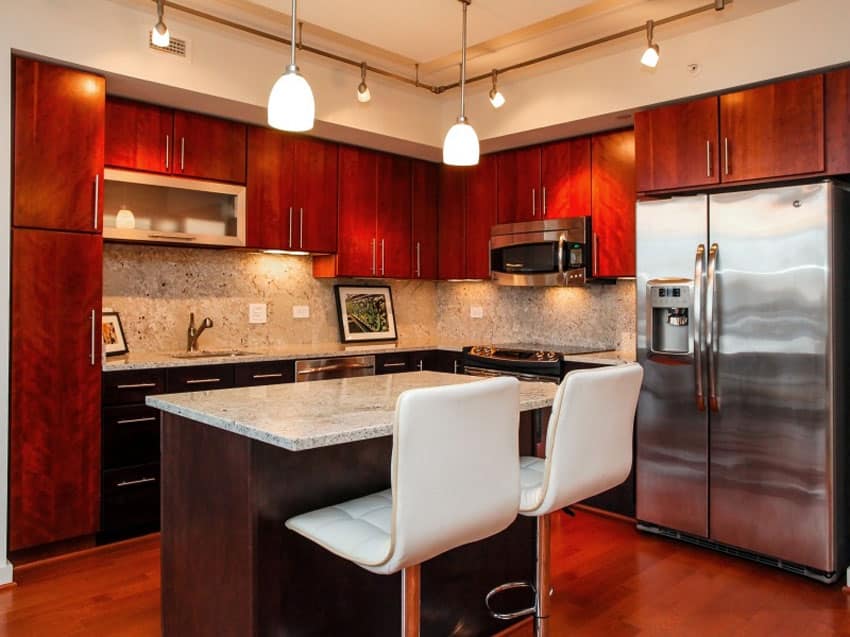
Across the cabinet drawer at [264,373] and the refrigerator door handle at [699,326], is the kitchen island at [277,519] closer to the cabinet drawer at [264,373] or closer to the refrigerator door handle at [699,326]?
the refrigerator door handle at [699,326]

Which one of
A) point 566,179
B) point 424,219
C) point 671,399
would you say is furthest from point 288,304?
point 671,399

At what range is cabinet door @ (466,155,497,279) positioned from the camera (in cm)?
475

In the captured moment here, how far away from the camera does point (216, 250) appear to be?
423 centimetres

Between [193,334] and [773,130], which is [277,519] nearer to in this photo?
[193,334]

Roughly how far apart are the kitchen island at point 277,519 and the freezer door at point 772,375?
130 cm

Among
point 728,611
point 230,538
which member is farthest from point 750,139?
point 230,538

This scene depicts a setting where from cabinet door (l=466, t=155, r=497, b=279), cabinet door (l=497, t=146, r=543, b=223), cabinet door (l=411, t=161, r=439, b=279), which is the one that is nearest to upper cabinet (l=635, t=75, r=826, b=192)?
cabinet door (l=497, t=146, r=543, b=223)

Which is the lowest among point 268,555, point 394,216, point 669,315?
point 268,555

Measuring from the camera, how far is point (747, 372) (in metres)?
3.09

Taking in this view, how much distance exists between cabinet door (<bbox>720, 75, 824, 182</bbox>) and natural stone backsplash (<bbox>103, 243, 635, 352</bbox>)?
1.29m

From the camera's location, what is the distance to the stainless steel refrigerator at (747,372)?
2.89 m

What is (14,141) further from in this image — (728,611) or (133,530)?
(728,611)

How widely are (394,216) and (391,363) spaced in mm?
1101

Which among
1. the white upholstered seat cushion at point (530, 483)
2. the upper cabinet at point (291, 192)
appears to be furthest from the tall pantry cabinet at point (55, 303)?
the white upholstered seat cushion at point (530, 483)
